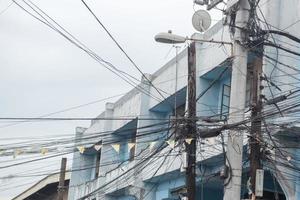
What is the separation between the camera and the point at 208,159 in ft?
59.0

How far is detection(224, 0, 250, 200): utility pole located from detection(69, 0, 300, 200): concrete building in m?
0.38

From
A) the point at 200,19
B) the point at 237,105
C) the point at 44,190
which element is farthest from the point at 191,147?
the point at 44,190

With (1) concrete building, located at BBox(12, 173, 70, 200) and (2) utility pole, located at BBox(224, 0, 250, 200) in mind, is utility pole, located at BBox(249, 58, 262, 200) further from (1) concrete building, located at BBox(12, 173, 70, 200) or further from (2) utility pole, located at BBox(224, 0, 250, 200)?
(1) concrete building, located at BBox(12, 173, 70, 200)

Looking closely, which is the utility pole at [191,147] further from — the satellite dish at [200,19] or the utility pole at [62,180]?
the utility pole at [62,180]

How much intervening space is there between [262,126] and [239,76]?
6.89 feet

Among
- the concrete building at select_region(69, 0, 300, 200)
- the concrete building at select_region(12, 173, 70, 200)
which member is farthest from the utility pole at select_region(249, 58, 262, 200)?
the concrete building at select_region(12, 173, 70, 200)

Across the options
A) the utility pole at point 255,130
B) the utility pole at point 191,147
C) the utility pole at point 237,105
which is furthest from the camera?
the utility pole at point 191,147

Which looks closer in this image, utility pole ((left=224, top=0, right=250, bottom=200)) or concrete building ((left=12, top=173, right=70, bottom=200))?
utility pole ((left=224, top=0, right=250, bottom=200))

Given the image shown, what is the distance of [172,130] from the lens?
14.7m

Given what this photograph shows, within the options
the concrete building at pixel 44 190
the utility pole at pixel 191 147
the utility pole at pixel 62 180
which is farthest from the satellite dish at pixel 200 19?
the concrete building at pixel 44 190

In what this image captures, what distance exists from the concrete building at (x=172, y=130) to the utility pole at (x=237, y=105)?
380 millimetres

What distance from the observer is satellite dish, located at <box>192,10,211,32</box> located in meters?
14.2

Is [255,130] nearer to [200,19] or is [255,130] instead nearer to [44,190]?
[200,19]

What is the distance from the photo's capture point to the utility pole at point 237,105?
11.9 meters
